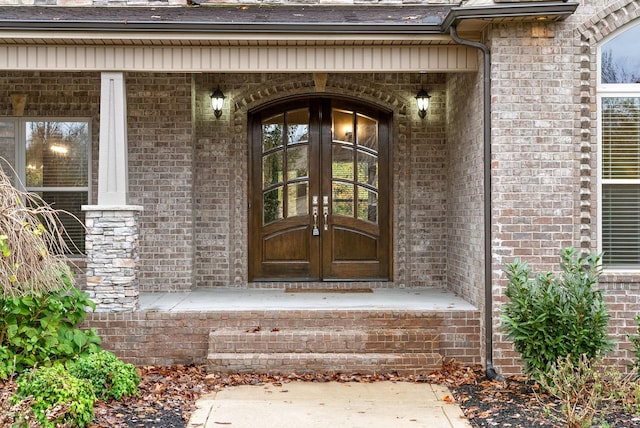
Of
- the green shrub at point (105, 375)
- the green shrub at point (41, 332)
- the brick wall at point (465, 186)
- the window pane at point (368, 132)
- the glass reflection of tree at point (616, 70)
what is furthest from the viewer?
the window pane at point (368, 132)

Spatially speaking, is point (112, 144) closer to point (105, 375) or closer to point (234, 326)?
point (234, 326)

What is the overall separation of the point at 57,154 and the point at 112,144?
1.94 metres

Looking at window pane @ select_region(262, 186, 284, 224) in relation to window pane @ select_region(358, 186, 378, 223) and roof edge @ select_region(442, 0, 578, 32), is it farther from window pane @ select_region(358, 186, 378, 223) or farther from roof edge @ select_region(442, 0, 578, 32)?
roof edge @ select_region(442, 0, 578, 32)

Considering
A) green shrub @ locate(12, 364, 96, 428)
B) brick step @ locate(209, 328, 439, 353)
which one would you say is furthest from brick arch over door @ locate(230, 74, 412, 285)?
green shrub @ locate(12, 364, 96, 428)

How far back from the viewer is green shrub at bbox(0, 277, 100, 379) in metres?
5.45

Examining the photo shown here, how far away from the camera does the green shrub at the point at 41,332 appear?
17.9ft

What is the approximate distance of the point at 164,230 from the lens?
7703 millimetres

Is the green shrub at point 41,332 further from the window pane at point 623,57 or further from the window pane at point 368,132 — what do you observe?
the window pane at point 623,57

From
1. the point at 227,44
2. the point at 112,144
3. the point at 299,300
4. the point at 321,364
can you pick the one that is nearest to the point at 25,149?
the point at 112,144

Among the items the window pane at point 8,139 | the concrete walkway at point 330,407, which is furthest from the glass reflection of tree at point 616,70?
the window pane at point 8,139

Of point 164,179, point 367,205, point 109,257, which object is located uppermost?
point 164,179

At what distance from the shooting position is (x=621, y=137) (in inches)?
237

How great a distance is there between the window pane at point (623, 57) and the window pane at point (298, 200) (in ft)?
12.2

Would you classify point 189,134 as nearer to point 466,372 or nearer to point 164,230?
point 164,230
